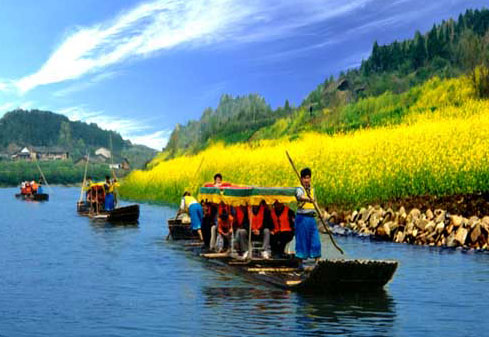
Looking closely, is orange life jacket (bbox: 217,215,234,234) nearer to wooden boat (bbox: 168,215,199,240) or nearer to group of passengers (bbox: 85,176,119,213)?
wooden boat (bbox: 168,215,199,240)

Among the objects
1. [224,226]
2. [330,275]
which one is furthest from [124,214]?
[330,275]

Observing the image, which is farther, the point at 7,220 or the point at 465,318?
the point at 7,220

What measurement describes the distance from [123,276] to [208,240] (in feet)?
13.1

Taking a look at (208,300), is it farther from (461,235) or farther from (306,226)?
(461,235)

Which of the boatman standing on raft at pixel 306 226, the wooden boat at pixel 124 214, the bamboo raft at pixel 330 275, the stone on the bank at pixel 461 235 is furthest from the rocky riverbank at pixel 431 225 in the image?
the wooden boat at pixel 124 214

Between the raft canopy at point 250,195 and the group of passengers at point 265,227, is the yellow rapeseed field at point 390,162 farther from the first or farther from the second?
the raft canopy at point 250,195

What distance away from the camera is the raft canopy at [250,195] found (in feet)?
66.2

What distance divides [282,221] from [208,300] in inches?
176

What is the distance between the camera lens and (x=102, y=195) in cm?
4891

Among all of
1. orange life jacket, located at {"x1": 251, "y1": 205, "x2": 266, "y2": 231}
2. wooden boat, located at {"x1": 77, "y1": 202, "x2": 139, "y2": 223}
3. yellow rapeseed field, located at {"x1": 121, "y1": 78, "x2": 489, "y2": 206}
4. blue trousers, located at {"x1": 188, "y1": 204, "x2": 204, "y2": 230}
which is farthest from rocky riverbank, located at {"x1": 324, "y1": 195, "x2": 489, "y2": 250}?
wooden boat, located at {"x1": 77, "y1": 202, "x2": 139, "y2": 223}

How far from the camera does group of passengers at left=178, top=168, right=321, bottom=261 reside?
18.4 metres

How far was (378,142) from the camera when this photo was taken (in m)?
37.2

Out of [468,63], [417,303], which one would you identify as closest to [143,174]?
[468,63]

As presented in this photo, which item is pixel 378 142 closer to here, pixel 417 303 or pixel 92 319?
pixel 417 303
